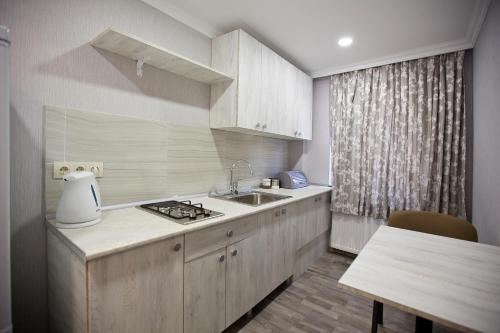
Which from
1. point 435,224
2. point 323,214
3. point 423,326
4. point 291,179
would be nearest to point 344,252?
point 323,214

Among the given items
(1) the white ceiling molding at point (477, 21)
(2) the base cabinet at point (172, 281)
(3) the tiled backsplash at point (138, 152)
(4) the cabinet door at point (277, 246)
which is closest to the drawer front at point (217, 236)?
(2) the base cabinet at point (172, 281)

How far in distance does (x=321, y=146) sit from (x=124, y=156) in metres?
2.44

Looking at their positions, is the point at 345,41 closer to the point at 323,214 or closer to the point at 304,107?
the point at 304,107

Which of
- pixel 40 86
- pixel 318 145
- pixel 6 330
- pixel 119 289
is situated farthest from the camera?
pixel 318 145

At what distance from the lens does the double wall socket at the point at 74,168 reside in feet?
4.26

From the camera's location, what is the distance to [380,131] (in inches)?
105

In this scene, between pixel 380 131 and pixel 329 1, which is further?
pixel 380 131

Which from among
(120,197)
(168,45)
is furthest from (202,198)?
(168,45)

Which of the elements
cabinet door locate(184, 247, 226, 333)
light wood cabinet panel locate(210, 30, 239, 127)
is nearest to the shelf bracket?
light wood cabinet panel locate(210, 30, 239, 127)

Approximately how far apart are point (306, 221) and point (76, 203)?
2.02 meters

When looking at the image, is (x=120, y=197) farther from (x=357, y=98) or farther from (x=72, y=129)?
(x=357, y=98)

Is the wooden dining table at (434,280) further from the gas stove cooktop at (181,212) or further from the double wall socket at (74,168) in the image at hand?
the double wall socket at (74,168)

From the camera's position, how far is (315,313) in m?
1.89

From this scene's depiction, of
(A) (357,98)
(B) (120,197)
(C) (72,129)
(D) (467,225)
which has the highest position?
(A) (357,98)
